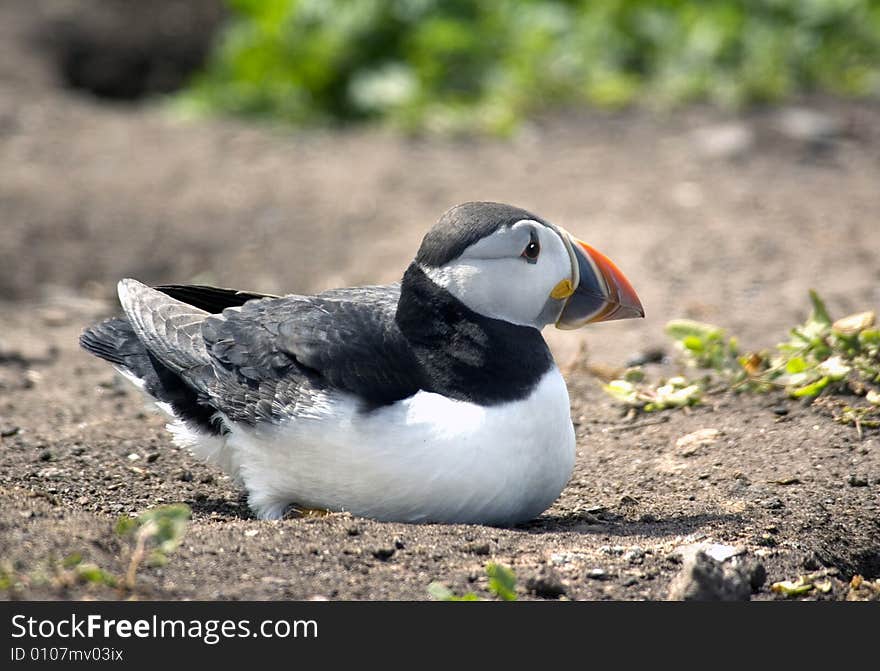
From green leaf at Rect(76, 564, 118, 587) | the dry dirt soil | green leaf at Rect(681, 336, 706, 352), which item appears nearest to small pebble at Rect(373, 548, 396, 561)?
the dry dirt soil

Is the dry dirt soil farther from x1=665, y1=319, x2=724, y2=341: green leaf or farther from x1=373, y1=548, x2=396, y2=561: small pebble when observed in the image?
x1=665, y1=319, x2=724, y2=341: green leaf

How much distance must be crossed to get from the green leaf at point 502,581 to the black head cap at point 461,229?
41.4 inches

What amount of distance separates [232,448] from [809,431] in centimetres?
214

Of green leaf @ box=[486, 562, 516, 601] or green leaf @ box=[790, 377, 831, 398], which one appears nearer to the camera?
green leaf @ box=[486, 562, 516, 601]

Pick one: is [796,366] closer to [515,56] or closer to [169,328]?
[169,328]

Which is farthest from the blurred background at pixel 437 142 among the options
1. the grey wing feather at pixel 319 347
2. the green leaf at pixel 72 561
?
the green leaf at pixel 72 561

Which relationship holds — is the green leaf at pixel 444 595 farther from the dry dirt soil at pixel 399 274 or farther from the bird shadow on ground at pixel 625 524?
the bird shadow on ground at pixel 625 524

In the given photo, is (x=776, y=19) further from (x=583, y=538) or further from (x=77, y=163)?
(x=583, y=538)

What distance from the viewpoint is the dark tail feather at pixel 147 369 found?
435 centimetres

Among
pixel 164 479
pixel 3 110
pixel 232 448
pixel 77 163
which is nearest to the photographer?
pixel 232 448

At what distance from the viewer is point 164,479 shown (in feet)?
15.3

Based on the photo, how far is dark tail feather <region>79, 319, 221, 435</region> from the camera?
435cm

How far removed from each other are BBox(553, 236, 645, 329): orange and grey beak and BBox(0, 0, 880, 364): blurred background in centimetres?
202
